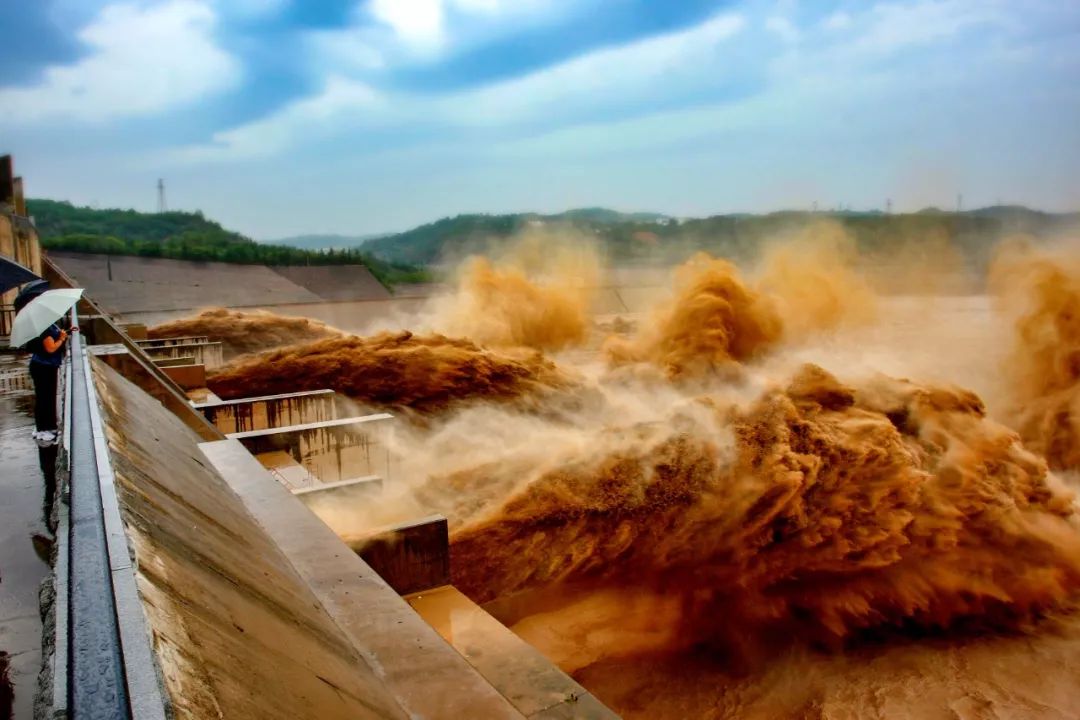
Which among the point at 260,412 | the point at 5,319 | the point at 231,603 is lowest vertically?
the point at 260,412

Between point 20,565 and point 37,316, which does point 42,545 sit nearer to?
point 20,565

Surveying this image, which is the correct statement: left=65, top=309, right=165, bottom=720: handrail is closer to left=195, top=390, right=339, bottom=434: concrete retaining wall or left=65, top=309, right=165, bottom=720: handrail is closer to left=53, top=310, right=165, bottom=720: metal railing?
left=53, top=310, right=165, bottom=720: metal railing

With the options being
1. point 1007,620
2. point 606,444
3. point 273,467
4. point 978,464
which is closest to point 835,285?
point 978,464

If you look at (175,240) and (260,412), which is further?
(175,240)

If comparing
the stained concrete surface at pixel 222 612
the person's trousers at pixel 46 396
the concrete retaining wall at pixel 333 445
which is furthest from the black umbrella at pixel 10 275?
the stained concrete surface at pixel 222 612

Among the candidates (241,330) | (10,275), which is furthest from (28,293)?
(241,330)

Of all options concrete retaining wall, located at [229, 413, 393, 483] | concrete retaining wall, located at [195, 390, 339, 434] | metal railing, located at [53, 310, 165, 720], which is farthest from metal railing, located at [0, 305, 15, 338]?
metal railing, located at [53, 310, 165, 720]

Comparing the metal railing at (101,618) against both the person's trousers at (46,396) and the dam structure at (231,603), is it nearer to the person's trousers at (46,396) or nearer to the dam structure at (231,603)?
the dam structure at (231,603)

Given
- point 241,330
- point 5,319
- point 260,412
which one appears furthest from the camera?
point 241,330
